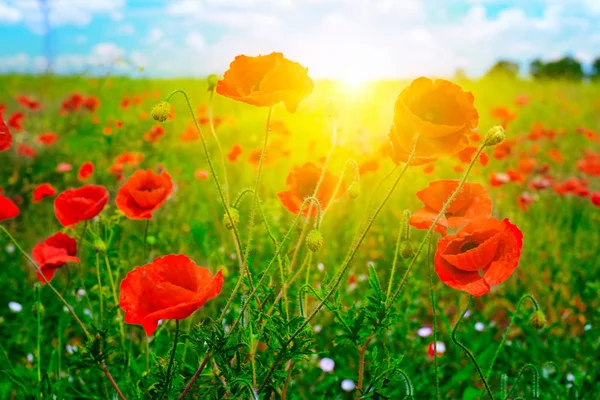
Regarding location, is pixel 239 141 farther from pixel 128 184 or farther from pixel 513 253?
pixel 513 253

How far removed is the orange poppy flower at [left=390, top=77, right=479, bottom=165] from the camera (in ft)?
3.67

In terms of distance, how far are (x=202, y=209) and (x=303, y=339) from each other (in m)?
2.20

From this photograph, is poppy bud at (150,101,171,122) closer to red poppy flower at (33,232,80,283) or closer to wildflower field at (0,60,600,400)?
wildflower field at (0,60,600,400)

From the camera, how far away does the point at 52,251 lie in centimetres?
167

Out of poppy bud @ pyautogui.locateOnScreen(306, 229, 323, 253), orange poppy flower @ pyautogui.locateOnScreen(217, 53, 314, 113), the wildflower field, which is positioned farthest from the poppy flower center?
orange poppy flower @ pyautogui.locateOnScreen(217, 53, 314, 113)

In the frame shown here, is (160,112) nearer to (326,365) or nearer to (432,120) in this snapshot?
(432,120)

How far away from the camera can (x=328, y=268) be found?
2.81 m

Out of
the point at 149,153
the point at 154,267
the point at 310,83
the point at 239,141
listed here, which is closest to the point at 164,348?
the point at 154,267

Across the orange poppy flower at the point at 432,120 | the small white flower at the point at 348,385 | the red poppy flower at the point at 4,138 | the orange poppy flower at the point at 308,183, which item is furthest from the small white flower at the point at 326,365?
the red poppy flower at the point at 4,138

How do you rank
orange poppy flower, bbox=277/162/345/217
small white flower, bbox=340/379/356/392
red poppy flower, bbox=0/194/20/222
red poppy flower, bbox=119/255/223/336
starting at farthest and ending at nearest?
small white flower, bbox=340/379/356/392
orange poppy flower, bbox=277/162/345/217
red poppy flower, bbox=0/194/20/222
red poppy flower, bbox=119/255/223/336

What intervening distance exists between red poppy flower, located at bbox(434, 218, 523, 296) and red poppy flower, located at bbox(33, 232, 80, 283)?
1.07m

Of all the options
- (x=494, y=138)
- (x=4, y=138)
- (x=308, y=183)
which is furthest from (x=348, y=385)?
(x=4, y=138)

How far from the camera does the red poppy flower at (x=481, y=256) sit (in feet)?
3.68

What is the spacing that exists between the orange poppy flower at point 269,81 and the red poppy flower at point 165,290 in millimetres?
369
